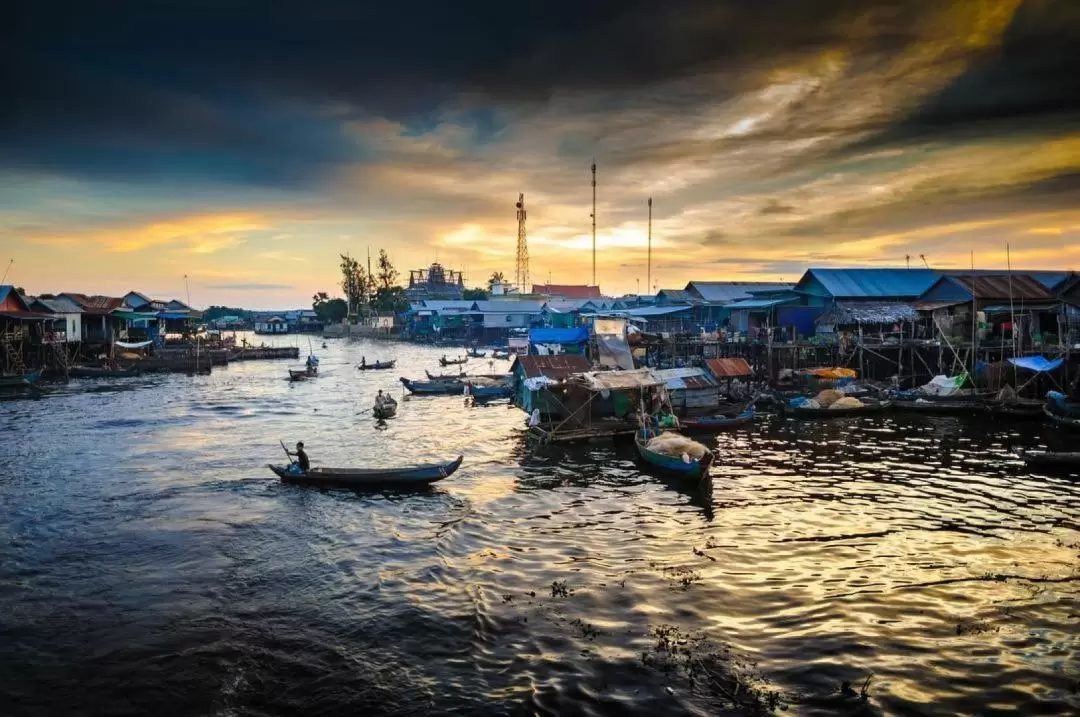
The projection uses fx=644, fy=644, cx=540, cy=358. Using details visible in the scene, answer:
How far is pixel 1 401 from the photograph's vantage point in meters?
40.0

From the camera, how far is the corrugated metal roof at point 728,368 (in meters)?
34.5

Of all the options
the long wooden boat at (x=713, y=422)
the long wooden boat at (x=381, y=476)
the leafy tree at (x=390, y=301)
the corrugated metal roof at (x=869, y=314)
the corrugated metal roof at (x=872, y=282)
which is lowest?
the long wooden boat at (x=381, y=476)

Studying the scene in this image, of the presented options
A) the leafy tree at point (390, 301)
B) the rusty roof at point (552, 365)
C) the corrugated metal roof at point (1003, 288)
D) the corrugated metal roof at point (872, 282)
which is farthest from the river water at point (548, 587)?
the leafy tree at point (390, 301)

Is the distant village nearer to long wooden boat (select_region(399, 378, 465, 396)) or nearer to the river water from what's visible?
long wooden boat (select_region(399, 378, 465, 396))

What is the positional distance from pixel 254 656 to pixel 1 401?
41.0 meters

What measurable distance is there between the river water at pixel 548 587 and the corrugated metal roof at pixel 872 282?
19.9m

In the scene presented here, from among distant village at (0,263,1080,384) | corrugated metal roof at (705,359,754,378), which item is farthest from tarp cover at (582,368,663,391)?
distant village at (0,263,1080,384)

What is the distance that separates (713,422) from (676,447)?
8792 mm

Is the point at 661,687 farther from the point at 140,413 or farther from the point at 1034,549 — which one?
the point at 140,413

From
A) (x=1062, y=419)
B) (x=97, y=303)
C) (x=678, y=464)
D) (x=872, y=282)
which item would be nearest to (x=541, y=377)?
(x=678, y=464)

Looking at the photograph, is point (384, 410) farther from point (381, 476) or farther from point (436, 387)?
point (381, 476)

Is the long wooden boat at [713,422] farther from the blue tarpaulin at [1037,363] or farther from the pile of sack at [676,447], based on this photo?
the blue tarpaulin at [1037,363]

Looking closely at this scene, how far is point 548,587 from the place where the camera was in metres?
13.2

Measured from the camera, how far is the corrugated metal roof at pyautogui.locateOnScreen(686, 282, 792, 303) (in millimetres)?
59656
